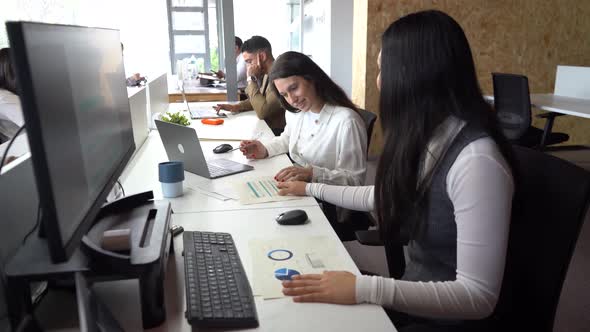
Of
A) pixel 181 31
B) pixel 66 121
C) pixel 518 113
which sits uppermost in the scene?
pixel 181 31

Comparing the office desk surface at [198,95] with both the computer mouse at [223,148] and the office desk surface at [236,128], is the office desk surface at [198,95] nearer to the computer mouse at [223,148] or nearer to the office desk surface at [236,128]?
the office desk surface at [236,128]

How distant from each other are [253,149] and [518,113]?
2.60 m

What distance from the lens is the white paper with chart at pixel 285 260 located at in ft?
3.35

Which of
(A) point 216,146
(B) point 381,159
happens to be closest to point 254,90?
(A) point 216,146

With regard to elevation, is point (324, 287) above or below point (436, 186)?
below

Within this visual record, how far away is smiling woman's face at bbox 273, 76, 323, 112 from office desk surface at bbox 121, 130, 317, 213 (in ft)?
0.92

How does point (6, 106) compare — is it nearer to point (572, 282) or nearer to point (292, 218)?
point (292, 218)

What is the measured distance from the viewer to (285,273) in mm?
1057

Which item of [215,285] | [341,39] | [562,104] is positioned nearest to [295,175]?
[215,285]

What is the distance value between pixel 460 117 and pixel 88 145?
0.80 m

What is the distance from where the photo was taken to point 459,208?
997 mm

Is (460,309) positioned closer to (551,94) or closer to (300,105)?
(300,105)

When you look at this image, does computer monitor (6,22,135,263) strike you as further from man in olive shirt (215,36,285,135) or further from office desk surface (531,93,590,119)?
office desk surface (531,93,590,119)

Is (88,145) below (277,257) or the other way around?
the other way around
